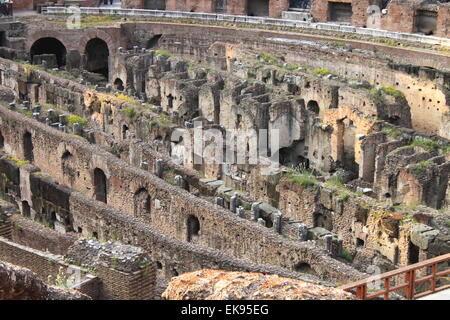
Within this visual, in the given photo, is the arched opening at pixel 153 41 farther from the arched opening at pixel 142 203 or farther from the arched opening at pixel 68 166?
the arched opening at pixel 142 203

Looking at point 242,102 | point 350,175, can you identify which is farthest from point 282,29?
point 350,175

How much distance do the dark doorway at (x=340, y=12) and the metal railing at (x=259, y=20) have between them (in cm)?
154

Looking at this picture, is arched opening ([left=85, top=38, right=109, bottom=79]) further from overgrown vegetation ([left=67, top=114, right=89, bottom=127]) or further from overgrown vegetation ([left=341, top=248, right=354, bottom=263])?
overgrown vegetation ([left=341, top=248, right=354, bottom=263])

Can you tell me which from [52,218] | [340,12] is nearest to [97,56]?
[340,12]

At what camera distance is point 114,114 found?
35750mm

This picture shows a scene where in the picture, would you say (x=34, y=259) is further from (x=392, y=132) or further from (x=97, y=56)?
(x=97, y=56)

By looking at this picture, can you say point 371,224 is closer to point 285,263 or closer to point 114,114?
point 285,263

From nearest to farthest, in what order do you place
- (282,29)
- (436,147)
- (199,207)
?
(199,207) < (436,147) < (282,29)

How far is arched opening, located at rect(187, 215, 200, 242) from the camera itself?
24.3 meters

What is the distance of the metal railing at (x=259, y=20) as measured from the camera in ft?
148

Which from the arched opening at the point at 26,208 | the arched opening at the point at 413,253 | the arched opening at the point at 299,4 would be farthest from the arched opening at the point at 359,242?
the arched opening at the point at 299,4

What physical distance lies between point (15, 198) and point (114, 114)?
799 cm

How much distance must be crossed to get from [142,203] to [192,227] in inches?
92.2

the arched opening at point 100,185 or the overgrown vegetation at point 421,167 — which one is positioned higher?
the overgrown vegetation at point 421,167
